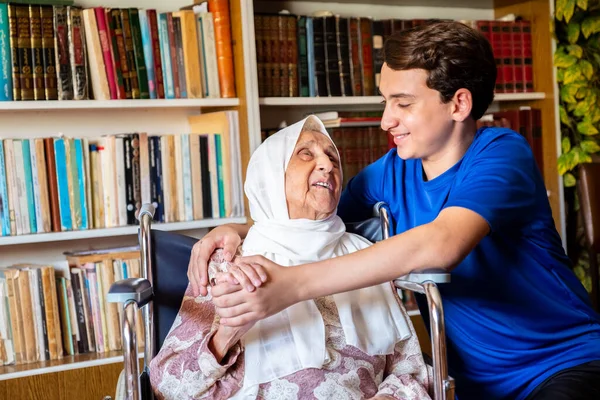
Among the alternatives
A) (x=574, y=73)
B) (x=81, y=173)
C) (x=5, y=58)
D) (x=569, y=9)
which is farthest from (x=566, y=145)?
(x=5, y=58)

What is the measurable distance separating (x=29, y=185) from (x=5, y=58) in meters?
0.40

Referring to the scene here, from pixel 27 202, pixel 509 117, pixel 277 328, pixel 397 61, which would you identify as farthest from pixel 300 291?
pixel 509 117

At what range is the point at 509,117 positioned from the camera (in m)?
3.22

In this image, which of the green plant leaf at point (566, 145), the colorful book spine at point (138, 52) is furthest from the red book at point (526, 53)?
the colorful book spine at point (138, 52)

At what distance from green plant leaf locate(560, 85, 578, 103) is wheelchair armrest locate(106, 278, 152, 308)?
2267mm

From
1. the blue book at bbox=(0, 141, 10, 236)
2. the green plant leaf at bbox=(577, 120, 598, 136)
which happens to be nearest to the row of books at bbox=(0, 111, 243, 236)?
the blue book at bbox=(0, 141, 10, 236)

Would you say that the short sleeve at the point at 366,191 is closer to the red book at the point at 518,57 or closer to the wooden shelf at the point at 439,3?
the wooden shelf at the point at 439,3

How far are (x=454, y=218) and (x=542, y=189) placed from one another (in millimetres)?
307

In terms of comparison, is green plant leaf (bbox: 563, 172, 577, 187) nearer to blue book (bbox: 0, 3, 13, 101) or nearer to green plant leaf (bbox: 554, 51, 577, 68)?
green plant leaf (bbox: 554, 51, 577, 68)

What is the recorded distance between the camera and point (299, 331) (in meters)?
1.54

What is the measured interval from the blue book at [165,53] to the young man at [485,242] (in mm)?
1023

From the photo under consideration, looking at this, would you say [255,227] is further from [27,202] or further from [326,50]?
[326,50]

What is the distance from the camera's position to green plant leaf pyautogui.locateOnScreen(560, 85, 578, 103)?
3.19 meters

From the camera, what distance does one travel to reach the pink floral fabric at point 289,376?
1.49 meters
